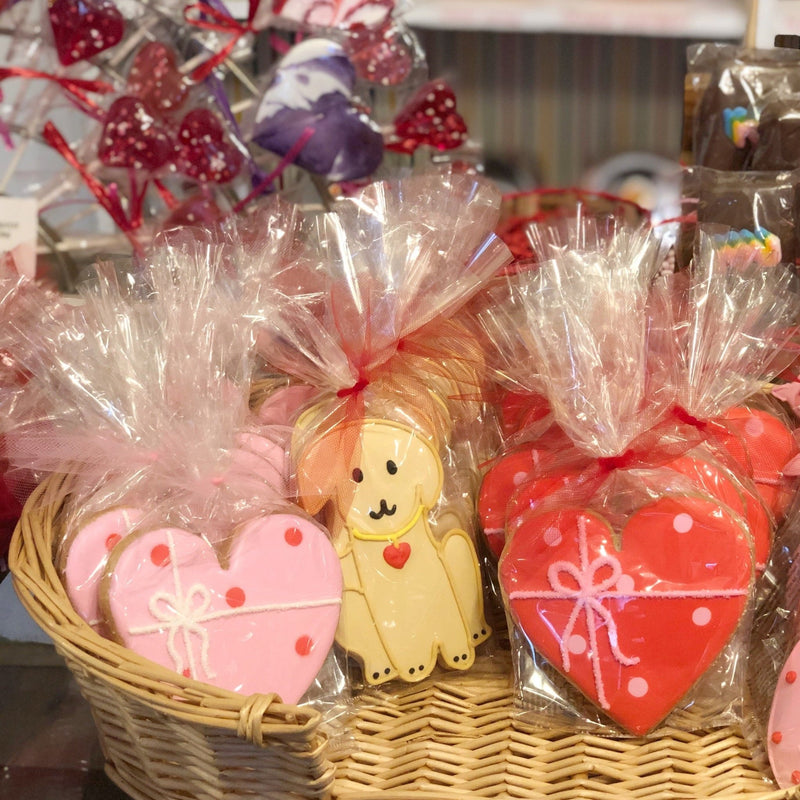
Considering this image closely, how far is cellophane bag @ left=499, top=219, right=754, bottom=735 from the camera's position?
2.74ft

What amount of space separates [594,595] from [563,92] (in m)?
1.43

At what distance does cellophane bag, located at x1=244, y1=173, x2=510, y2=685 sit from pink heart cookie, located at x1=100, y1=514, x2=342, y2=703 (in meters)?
0.06

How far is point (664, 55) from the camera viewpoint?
1.96m

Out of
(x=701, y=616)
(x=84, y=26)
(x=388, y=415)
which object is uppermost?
(x=84, y=26)

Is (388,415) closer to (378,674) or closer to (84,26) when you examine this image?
(378,674)

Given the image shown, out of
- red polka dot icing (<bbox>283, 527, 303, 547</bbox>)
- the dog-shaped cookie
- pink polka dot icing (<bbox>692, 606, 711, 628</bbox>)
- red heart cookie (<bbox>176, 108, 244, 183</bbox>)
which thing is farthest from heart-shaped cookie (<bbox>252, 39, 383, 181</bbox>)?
pink polka dot icing (<bbox>692, 606, 711, 628</bbox>)

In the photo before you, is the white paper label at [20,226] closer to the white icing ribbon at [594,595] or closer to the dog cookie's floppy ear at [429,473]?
the dog cookie's floppy ear at [429,473]

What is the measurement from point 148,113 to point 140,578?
63 centimetres

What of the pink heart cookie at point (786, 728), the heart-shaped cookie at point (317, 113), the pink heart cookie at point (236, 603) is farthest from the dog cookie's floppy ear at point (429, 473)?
the heart-shaped cookie at point (317, 113)

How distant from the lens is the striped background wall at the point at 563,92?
1979mm

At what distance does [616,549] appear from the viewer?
2.79 ft

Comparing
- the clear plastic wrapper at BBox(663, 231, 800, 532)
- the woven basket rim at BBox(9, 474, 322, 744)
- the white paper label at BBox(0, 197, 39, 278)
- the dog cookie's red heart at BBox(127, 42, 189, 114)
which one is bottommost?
the woven basket rim at BBox(9, 474, 322, 744)

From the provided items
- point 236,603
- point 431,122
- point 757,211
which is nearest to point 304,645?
point 236,603

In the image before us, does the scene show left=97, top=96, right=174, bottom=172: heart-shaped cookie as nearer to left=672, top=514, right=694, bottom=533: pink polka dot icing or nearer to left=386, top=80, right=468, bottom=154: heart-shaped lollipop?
left=386, top=80, right=468, bottom=154: heart-shaped lollipop
